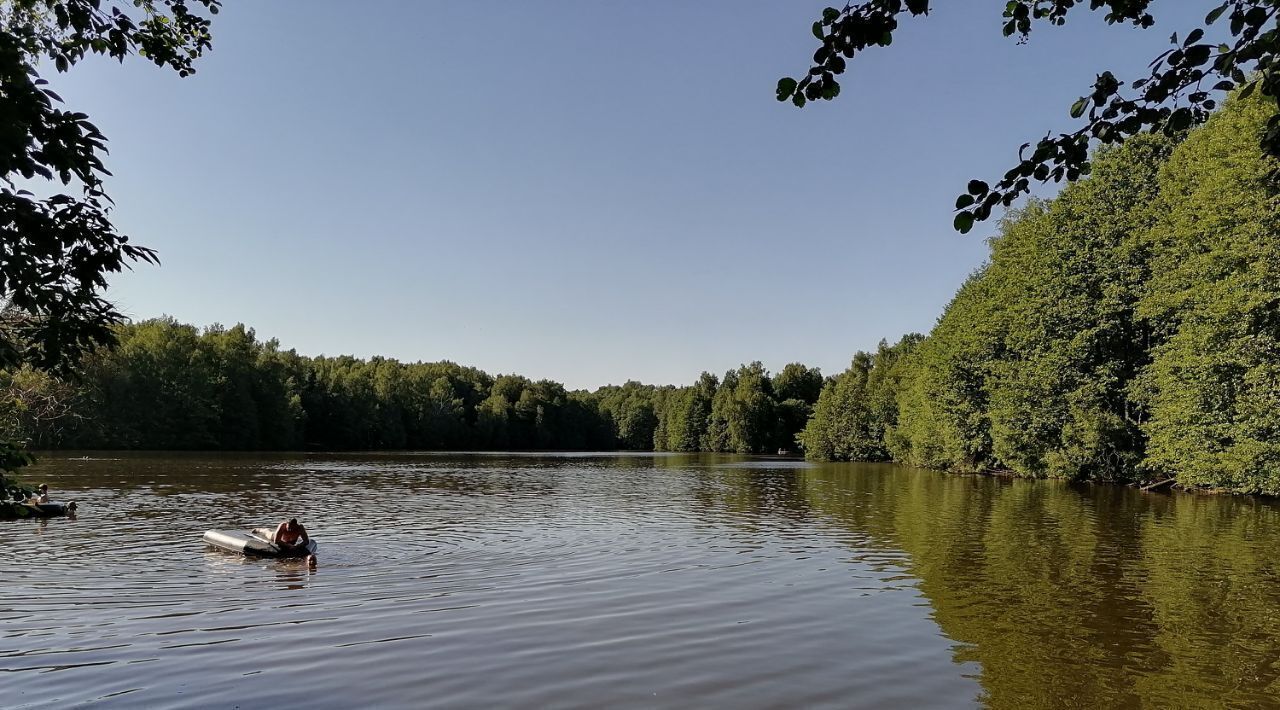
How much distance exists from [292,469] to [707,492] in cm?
3334

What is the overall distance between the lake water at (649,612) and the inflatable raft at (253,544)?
31cm

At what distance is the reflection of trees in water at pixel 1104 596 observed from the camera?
388 inches

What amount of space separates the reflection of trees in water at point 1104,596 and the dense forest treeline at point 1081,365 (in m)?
5.86

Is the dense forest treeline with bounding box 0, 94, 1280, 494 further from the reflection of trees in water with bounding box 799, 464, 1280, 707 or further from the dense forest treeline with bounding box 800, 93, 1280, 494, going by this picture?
the reflection of trees in water with bounding box 799, 464, 1280, 707

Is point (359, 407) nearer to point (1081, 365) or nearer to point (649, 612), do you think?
point (1081, 365)

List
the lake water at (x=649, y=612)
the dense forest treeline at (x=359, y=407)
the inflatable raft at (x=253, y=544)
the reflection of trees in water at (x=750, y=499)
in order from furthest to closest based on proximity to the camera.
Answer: the dense forest treeline at (x=359, y=407) → the reflection of trees in water at (x=750, y=499) → the inflatable raft at (x=253, y=544) → the lake water at (x=649, y=612)

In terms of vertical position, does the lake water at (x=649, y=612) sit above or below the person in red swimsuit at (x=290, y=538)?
below

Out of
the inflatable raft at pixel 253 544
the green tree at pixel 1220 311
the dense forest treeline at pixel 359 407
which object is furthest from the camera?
the dense forest treeline at pixel 359 407

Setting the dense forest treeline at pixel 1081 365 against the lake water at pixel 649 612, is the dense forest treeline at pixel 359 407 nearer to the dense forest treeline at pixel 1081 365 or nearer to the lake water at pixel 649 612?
the dense forest treeline at pixel 1081 365

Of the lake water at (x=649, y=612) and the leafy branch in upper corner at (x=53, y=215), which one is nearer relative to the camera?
the leafy branch in upper corner at (x=53, y=215)

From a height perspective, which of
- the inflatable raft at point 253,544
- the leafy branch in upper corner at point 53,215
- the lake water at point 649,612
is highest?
the leafy branch in upper corner at point 53,215

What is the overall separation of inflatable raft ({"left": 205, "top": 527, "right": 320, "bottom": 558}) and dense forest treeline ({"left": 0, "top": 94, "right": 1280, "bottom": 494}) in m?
4.88

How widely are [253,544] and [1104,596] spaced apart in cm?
1823

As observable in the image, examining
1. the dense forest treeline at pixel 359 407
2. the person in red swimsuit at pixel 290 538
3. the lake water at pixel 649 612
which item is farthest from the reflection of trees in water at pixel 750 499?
the dense forest treeline at pixel 359 407
